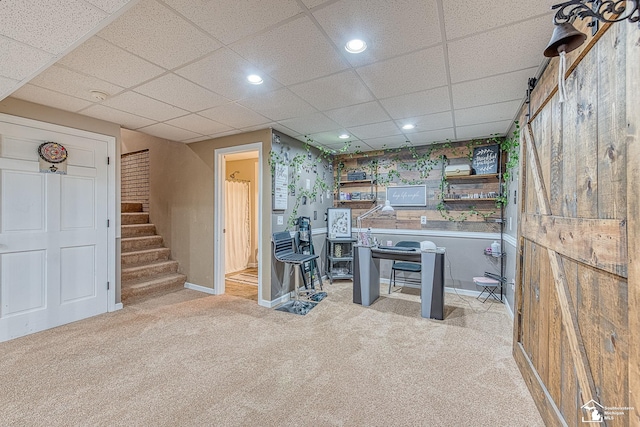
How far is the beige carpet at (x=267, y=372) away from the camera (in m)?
Answer: 1.70

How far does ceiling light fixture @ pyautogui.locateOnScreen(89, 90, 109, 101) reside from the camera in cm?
248

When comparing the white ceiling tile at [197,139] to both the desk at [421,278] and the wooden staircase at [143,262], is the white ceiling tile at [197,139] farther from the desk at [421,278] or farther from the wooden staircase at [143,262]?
the desk at [421,278]

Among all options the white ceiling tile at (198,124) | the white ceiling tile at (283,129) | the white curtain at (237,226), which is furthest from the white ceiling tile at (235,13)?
the white curtain at (237,226)

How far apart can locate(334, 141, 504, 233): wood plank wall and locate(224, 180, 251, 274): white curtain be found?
2088 mm

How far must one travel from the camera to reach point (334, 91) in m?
2.49

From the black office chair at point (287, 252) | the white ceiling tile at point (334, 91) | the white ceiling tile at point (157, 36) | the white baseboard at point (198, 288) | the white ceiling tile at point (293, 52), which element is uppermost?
the white ceiling tile at point (334, 91)

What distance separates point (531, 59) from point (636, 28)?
120 centimetres

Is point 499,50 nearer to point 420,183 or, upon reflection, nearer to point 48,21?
point 48,21

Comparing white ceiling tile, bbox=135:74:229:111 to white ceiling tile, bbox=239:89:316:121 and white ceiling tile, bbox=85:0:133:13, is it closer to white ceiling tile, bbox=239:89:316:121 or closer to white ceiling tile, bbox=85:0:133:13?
white ceiling tile, bbox=239:89:316:121

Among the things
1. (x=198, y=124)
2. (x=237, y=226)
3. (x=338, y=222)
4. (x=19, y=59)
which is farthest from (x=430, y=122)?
(x=237, y=226)

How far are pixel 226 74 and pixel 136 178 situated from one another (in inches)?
166

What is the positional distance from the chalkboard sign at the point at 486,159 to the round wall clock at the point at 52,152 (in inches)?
205

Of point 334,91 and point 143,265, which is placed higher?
point 334,91

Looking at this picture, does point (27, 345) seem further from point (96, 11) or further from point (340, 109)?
point (340, 109)
